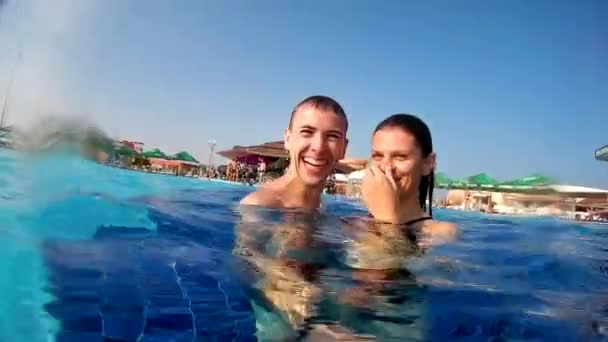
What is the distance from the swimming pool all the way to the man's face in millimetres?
413

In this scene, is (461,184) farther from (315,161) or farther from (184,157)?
(315,161)

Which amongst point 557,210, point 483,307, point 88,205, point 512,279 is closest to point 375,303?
point 483,307

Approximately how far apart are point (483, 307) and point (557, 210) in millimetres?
14451

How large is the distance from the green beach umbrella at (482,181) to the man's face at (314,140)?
Answer: 1880 centimetres

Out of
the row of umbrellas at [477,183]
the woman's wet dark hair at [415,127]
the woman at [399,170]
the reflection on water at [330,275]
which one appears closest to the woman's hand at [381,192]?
the woman at [399,170]

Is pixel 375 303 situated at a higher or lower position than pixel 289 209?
lower

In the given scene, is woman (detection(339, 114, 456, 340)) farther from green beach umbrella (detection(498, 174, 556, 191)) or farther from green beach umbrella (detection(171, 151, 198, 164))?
green beach umbrella (detection(171, 151, 198, 164))

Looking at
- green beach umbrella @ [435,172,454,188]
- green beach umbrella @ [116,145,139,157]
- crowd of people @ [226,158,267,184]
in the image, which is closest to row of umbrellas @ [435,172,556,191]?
green beach umbrella @ [435,172,454,188]

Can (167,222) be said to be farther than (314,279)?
Yes

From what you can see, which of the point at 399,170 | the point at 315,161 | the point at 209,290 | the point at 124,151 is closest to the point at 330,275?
the point at 209,290

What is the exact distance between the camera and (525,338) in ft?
5.04

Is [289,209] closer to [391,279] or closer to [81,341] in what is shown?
[391,279]

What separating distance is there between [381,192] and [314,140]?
572 millimetres

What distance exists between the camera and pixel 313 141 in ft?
8.64
